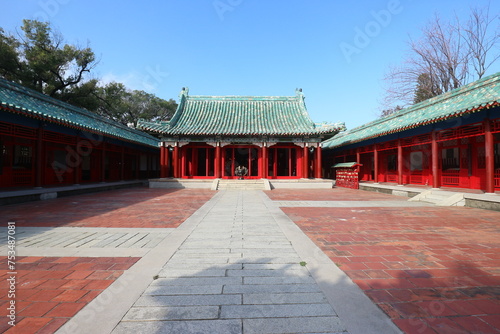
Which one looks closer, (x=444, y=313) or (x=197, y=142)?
(x=444, y=313)

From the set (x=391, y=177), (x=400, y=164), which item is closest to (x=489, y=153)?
(x=400, y=164)

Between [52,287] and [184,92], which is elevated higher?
[184,92]

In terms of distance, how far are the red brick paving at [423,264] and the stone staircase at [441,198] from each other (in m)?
2.30

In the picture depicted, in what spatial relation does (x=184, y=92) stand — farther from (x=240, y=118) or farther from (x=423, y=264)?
(x=423, y=264)

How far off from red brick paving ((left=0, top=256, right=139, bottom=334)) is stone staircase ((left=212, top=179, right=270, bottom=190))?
11034 millimetres

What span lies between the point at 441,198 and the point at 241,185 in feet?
30.9

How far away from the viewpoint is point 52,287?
235cm

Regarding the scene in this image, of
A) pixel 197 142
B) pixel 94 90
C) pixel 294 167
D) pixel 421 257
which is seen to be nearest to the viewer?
pixel 421 257

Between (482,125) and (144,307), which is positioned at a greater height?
(482,125)

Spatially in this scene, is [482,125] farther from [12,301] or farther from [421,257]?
[12,301]

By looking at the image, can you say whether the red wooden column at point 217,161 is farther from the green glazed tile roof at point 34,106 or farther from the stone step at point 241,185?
the green glazed tile roof at point 34,106

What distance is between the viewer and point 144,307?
6.57 feet

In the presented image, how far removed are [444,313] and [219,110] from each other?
720 inches

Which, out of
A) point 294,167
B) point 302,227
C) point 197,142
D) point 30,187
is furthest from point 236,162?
point 302,227
